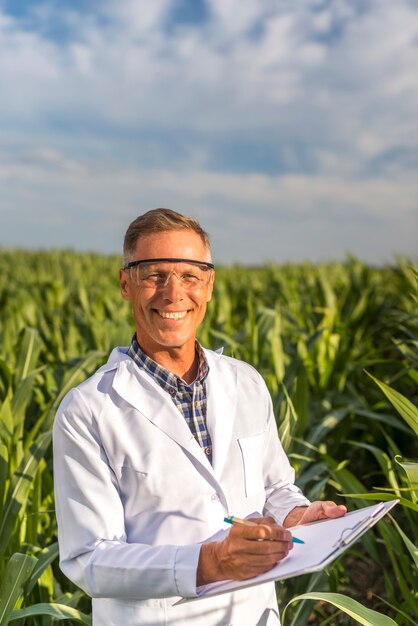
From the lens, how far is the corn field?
2.04 m

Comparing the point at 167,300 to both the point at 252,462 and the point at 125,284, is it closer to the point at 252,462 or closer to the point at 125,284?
the point at 125,284

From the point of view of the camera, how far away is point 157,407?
142cm

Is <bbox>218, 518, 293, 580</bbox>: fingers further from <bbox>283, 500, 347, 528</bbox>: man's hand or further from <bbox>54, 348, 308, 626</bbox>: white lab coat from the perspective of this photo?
<bbox>283, 500, 347, 528</bbox>: man's hand

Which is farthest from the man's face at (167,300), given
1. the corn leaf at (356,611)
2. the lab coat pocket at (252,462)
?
the corn leaf at (356,611)

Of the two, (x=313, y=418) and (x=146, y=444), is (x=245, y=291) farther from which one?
(x=146, y=444)

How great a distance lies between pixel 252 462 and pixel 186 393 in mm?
204

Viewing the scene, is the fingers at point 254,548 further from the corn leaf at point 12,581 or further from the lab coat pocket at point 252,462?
the corn leaf at point 12,581

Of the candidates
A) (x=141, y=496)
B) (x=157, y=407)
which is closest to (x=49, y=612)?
(x=141, y=496)

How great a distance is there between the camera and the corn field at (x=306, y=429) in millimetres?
2039

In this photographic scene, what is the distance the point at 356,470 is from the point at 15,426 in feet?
7.09

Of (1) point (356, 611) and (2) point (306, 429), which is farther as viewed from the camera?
(2) point (306, 429)

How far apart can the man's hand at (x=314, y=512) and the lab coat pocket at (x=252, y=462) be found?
0.09 meters

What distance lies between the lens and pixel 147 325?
1.48 m

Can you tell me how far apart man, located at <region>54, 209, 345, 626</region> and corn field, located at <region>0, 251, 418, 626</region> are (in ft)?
0.75
